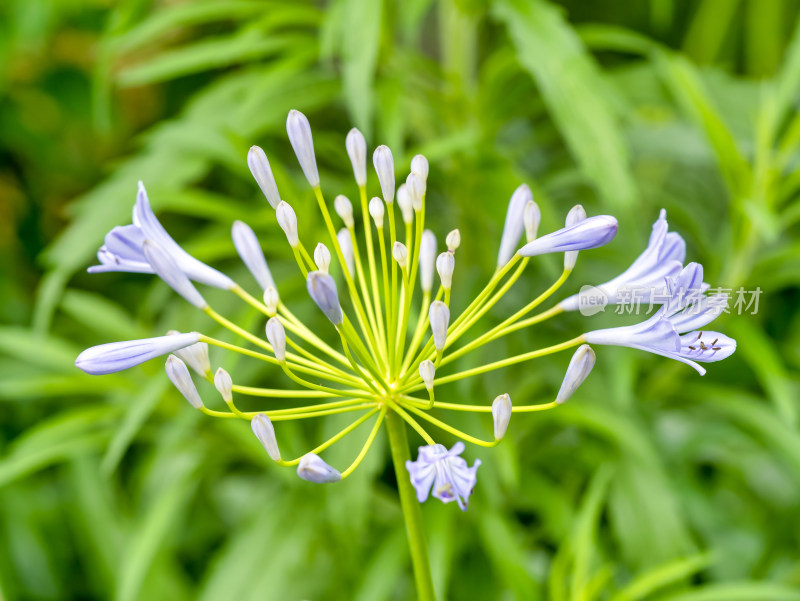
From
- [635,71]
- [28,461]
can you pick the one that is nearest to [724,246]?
[635,71]

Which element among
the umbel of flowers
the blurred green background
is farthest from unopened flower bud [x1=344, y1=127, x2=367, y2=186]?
the blurred green background

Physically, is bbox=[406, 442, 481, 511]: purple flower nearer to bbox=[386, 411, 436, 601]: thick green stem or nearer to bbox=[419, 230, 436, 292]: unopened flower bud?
bbox=[386, 411, 436, 601]: thick green stem

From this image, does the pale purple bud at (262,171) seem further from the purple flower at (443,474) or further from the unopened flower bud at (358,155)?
the purple flower at (443,474)

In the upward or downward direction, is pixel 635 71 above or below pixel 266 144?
above

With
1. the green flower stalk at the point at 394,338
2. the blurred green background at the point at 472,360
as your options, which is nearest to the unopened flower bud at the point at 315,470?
the green flower stalk at the point at 394,338

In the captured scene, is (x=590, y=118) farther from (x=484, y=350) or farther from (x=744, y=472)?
(x=744, y=472)

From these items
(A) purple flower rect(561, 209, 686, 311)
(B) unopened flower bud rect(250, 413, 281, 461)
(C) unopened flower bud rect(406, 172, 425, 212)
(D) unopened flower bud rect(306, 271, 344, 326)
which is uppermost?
(A) purple flower rect(561, 209, 686, 311)
